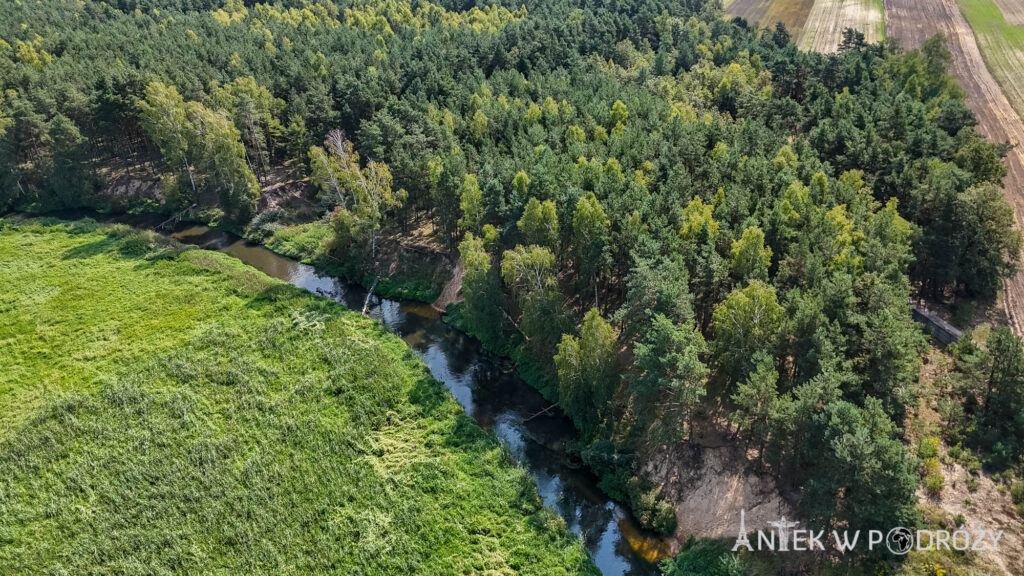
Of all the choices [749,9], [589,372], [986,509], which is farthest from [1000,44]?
[589,372]

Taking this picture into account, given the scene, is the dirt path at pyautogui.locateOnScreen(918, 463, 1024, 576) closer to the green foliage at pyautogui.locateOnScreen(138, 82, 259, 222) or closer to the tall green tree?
the tall green tree

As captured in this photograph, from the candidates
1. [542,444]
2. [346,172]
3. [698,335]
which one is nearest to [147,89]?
[346,172]

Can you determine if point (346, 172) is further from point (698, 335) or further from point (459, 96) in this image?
point (698, 335)

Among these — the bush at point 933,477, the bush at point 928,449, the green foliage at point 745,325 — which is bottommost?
the bush at point 933,477

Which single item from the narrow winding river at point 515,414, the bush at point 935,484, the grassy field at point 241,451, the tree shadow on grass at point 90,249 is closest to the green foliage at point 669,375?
the narrow winding river at point 515,414

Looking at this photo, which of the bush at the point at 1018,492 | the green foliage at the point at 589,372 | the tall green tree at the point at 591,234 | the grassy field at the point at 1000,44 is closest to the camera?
the bush at the point at 1018,492

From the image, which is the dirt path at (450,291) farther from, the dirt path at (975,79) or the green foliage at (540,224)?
the dirt path at (975,79)

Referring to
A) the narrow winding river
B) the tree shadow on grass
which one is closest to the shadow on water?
the narrow winding river

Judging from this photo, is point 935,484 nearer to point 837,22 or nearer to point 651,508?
point 651,508
